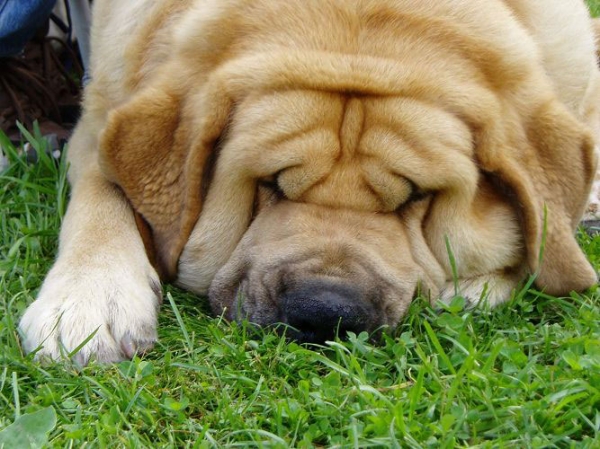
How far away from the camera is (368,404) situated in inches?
80.0

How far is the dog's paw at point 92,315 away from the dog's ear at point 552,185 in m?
1.11

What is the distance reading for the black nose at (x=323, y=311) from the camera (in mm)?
2305

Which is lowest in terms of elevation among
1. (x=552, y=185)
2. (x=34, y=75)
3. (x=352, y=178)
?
(x=34, y=75)

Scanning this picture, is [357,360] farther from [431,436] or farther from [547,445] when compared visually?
[547,445]

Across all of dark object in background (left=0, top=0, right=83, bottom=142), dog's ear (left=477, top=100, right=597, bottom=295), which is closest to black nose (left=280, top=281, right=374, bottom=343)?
dog's ear (left=477, top=100, right=597, bottom=295)

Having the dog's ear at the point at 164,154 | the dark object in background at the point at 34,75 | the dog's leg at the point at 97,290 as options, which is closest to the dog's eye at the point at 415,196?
the dog's ear at the point at 164,154

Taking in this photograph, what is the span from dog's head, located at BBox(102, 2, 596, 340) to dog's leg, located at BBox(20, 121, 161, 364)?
0.12 metres

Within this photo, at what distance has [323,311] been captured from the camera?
230 cm

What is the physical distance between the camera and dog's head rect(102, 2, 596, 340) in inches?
98.3

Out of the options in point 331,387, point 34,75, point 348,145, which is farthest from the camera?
point 34,75

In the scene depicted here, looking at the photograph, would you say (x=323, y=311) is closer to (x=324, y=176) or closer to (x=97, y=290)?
(x=324, y=176)

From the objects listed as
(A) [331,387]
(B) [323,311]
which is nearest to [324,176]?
(B) [323,311]

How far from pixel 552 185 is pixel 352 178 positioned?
657mm

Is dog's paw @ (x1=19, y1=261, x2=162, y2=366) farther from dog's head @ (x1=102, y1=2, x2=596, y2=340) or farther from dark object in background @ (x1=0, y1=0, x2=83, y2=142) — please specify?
dark object in background @ (x1=0, y1=0, x2=83, y2=142)
